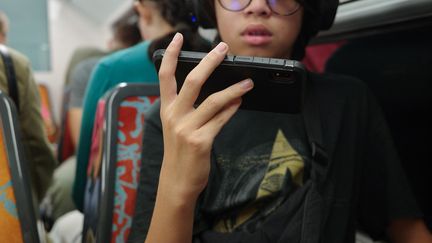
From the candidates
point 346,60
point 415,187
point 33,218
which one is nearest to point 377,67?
point 346,60

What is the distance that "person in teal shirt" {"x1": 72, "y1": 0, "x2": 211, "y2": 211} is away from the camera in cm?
120

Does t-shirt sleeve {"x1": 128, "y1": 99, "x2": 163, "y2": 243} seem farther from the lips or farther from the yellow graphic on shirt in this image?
the lips

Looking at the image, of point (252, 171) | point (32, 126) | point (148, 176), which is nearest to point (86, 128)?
point (32, 126)

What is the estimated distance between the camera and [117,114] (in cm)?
104

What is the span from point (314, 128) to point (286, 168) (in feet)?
0.33

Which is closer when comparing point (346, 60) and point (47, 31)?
point (346, 60)

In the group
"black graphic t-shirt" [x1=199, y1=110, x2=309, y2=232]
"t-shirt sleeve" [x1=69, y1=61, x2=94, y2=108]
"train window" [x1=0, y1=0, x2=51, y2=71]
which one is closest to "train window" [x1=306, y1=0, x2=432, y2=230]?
"black graphic t-shirt" [x1=199, y1=110, x2=309, y2=232]

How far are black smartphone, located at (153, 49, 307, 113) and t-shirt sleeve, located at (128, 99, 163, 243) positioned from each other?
21 centimetres

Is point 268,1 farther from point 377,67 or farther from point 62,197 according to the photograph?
point 62,197

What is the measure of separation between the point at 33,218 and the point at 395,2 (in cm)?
97

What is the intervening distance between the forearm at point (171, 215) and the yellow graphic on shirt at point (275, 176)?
167mm

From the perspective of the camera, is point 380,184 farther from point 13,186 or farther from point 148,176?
point 13,186

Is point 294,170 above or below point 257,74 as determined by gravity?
below

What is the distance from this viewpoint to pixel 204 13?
82 centimetres
